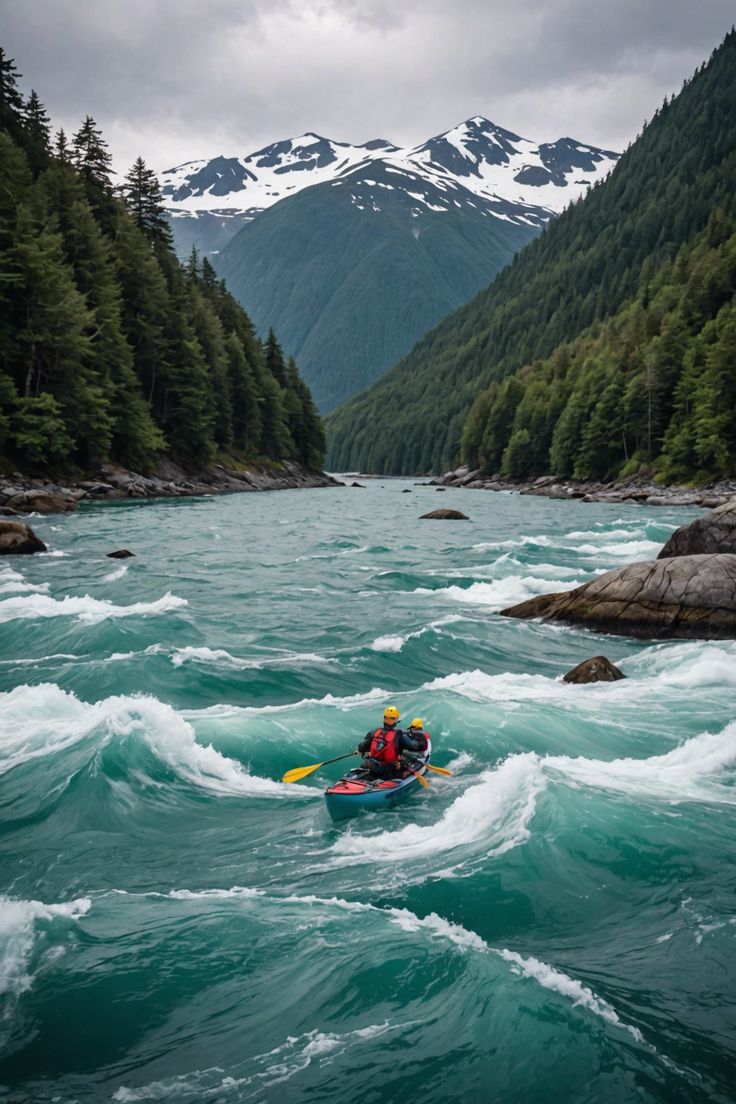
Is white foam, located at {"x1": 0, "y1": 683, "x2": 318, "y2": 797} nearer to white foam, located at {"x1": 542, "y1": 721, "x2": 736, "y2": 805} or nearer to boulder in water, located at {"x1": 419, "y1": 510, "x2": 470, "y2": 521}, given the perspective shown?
white foam, located at {"x1": 542, "y1": 721, "x2": 736, "y2": 805}

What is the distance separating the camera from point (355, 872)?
347 inches

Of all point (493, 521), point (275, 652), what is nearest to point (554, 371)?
point (493, 521)

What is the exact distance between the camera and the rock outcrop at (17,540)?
28594mm

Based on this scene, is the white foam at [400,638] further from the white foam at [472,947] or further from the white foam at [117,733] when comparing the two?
the white foam at [472,947]

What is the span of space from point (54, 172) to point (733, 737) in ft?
209

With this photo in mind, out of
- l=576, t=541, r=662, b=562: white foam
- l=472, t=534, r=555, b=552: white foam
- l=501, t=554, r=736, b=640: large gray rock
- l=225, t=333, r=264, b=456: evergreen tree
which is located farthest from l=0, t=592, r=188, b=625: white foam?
→ l=225, t=333, r=264, b=456: evergreen tree

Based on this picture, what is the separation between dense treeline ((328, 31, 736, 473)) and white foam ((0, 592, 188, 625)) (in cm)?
11811

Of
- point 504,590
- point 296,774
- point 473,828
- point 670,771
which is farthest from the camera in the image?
point 504,590

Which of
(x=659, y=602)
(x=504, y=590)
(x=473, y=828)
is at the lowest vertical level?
(x=473, y=828)

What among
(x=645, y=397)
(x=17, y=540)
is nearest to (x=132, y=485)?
(x=17, y=540)

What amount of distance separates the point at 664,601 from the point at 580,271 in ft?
529

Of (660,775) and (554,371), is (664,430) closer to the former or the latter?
(554,371)

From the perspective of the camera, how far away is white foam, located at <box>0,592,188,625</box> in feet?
64.8

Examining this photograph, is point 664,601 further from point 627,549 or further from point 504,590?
point 627,549
